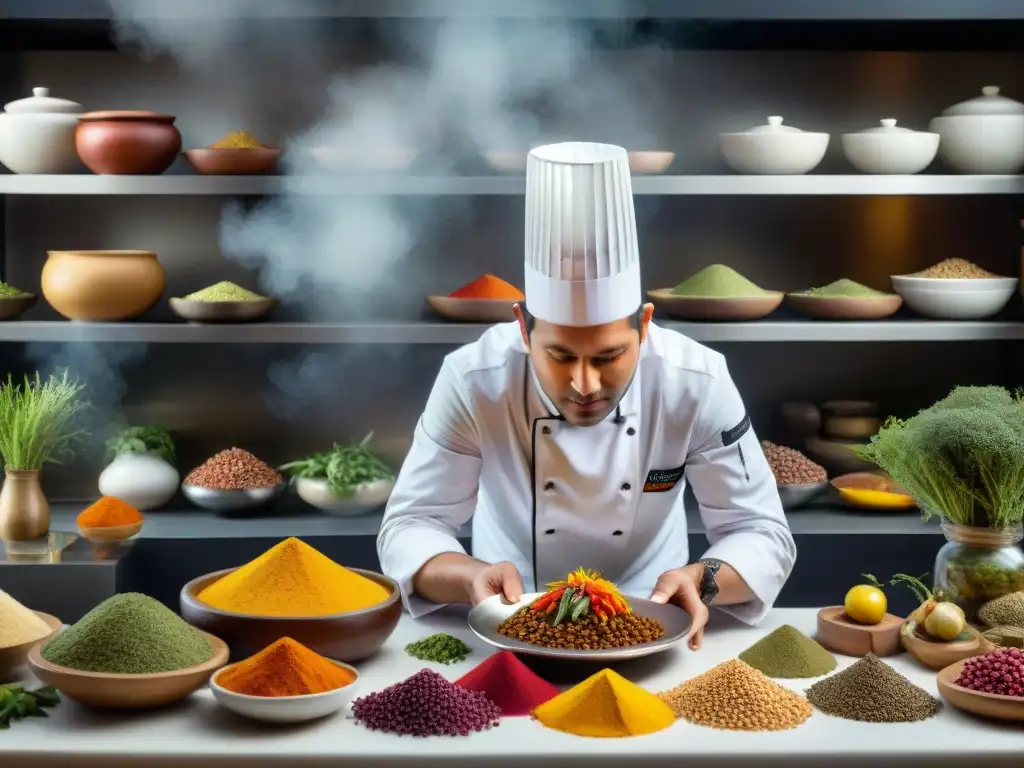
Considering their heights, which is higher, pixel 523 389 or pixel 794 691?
pixel 523 389

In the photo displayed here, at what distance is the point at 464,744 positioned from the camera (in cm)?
150

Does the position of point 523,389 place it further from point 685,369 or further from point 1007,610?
point 1007,610

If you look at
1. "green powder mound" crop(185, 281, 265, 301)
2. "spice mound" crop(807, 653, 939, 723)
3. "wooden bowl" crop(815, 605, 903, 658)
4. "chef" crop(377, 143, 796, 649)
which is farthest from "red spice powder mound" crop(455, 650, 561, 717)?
"green powder mound" crop(185, 281, 265, 301)

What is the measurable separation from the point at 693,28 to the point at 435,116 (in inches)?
32.3

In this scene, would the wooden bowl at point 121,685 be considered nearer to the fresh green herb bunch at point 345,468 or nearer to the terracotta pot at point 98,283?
the fresh green herb bunch at point 345,468

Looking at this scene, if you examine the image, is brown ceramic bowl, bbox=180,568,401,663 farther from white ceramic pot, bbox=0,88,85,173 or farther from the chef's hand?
white ceramic pot, bbox=0,88,85,173

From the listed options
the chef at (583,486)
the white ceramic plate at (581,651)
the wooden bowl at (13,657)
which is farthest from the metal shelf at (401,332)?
the wooden bowl at (13,657)

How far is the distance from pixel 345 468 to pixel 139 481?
61 centimetres

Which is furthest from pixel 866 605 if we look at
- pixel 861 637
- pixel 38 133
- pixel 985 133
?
pixel 38 133

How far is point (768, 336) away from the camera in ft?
11.3

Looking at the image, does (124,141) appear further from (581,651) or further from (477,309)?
(581,651)

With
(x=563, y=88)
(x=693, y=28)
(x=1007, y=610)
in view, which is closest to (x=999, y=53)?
(x=693, y=28)

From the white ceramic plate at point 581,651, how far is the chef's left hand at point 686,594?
0.02 meters

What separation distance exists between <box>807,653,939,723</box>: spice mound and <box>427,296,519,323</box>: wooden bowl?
191cm
